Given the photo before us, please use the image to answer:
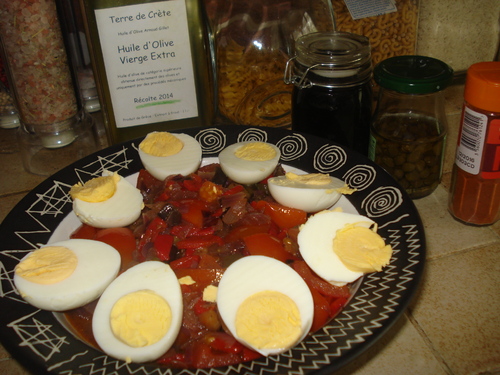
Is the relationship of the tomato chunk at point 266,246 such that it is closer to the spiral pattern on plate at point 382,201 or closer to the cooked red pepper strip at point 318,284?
the cooked red pepper strip at point 318,284

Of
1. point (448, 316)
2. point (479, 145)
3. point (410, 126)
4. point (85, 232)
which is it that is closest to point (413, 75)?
point (410, 126)

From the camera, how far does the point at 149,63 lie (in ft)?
7.04

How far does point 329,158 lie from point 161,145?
25.4 inches

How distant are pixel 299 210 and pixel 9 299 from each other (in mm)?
922

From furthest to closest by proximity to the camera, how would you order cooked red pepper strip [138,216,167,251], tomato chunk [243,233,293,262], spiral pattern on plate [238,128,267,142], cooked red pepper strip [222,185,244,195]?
spiral pattern on plate [238,128,267,142] → cooked red pepper strip [222,185,244,195] → cooked red pepper strip [138,216,167,251] → tomato chunk [243,233,293,262]

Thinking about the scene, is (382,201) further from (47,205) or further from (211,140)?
(47,205)

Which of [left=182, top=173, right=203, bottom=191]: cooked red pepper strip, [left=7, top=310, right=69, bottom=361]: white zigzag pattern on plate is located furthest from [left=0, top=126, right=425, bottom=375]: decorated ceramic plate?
[left=182, top=173, right=203, bottom=191]: cooked red pepper strip

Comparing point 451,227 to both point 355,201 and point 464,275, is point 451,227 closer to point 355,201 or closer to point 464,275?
point 464,275

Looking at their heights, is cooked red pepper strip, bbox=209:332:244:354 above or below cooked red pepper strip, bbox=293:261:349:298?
below

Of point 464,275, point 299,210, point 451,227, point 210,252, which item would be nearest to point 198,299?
point 210,252

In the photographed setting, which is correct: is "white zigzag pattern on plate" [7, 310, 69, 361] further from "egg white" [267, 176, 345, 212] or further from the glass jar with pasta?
the glass jar with pasta

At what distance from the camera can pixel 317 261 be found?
4.72ft

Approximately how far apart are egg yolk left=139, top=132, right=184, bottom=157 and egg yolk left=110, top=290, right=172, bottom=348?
70 centimetres

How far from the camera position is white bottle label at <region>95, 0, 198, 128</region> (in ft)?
6.70
